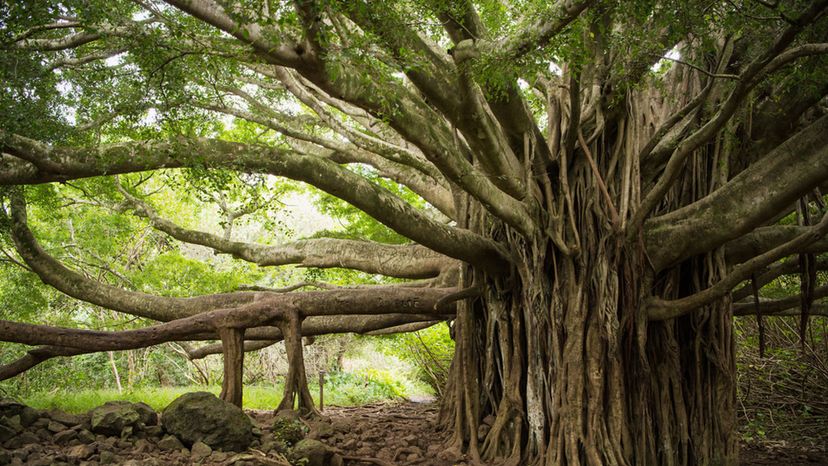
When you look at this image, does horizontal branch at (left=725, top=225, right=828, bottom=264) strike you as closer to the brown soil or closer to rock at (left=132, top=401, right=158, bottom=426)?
the brown soil

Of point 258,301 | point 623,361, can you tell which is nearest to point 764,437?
point 623,361

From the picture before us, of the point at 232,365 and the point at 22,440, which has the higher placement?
the point at 232,365

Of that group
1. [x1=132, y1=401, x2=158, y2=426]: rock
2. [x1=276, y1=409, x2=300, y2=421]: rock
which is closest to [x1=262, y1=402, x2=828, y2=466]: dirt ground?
[x1=276, y1=409, x2=300, y2=421]: rock

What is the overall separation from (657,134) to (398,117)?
2875 millimetres

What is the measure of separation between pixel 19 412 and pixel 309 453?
87.8 inches

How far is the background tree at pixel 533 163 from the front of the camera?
411cm

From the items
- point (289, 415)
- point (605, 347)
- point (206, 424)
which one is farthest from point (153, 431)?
point (605, 347)

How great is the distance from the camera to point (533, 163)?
580 cm

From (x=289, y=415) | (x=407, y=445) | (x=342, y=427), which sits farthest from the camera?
(x=342, y=427)

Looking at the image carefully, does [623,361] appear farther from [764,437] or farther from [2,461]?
[2,461]

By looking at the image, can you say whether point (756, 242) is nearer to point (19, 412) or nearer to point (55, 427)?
point (55, 427)

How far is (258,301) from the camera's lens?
20.5ft

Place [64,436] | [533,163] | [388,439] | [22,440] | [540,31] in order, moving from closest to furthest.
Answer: [540,31], [22,440], [64,436], [533,163], [388,439]

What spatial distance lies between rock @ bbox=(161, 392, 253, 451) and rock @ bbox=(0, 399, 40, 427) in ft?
3.15
